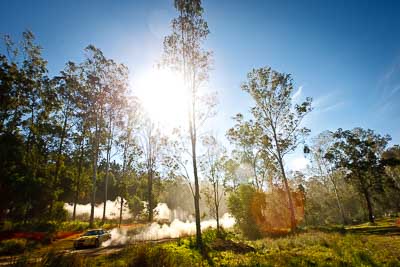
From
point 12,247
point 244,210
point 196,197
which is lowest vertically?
point 12,247

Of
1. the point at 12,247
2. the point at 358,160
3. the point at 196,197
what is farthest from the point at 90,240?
the point at 358,160

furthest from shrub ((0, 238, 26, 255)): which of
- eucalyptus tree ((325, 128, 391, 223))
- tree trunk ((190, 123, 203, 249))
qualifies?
eucalyptus tree ((325, 128, 391, 223))

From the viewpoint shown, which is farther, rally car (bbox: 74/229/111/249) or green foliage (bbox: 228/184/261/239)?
green foliage (bbox: 228/184/261/239)

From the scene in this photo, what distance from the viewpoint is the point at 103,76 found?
27.7m

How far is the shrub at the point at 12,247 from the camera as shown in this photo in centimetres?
1316

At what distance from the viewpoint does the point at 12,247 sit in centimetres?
1369

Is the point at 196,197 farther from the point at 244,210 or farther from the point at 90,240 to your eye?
the point at 244,210

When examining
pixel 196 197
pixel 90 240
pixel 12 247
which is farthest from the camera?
pixel 196 197

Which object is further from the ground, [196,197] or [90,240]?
[196,197]

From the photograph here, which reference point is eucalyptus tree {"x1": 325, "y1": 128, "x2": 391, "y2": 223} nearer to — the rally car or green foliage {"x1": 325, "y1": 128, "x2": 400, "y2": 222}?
green foliage {"x1": 325, "y1": 128, "x2": 400, "y2": 222}

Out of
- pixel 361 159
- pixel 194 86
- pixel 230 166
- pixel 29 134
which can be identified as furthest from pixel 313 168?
pixel 29 134

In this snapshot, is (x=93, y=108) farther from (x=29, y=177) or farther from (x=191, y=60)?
(x=191, y=60)

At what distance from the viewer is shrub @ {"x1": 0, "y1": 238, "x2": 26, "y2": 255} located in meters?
13.2

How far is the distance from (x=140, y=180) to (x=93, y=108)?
18915 mm
